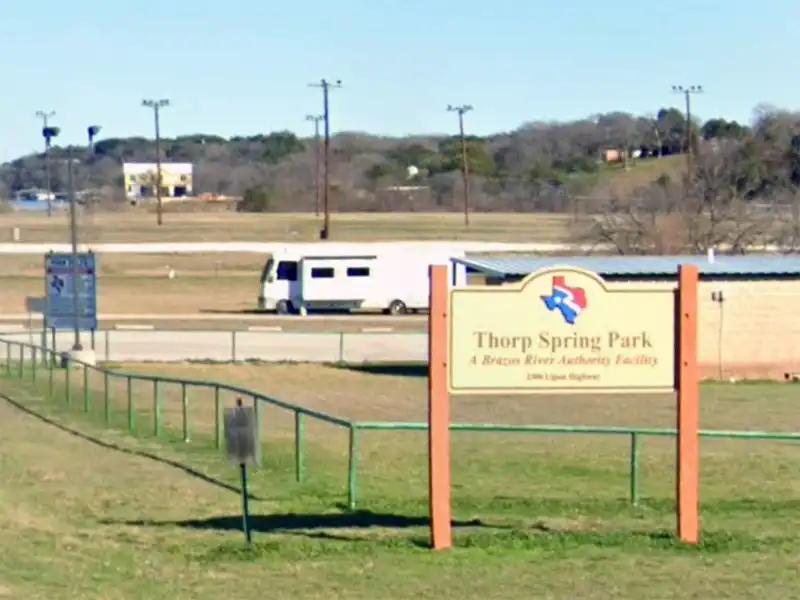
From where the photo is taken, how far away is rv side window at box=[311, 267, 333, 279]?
60250 millimetres

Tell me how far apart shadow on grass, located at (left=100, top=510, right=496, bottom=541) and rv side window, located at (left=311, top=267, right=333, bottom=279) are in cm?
4524

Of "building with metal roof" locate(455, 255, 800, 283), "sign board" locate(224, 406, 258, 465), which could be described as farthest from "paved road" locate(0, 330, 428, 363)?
"sign board" locate(224, 406, 258, 465)

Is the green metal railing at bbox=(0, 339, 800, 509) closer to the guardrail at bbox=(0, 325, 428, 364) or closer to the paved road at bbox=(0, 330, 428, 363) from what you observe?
the guardrail at bbox=(0, 325, 428, 364)

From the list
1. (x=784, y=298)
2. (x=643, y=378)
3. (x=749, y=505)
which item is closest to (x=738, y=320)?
(x=784, y=298)

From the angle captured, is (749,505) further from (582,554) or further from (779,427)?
(779,427)

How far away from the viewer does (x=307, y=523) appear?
47.1 ft

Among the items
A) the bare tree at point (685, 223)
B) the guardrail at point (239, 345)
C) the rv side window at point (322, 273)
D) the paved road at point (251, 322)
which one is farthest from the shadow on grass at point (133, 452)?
the bare tree at point (685, 223)

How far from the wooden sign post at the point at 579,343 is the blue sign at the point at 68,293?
1176 inches

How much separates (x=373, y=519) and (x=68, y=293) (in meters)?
28.3

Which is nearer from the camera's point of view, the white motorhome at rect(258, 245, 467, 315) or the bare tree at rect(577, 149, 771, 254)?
the white motorhome at rect(258, 245, 467, 315)

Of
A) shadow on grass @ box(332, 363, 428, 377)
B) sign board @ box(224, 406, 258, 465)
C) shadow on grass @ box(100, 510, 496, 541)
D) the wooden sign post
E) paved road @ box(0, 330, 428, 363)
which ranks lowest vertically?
shadow on grass @ box(332, 363, 428, 377)

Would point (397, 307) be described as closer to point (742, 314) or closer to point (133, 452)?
point (742, 314)

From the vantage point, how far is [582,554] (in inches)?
484

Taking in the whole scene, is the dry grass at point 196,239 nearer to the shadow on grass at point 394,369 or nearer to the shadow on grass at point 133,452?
the shadow on grass at point 394,369
